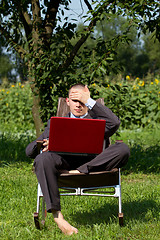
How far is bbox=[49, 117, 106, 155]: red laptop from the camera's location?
296 centimetres

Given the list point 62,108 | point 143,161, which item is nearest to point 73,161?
point 62,108

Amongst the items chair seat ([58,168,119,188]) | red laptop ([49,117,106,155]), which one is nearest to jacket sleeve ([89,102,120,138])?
red laptop ([49,117,106,155])

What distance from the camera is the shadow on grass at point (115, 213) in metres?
3.37

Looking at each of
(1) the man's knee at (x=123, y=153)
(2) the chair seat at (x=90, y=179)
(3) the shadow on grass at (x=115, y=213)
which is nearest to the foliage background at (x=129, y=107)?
(3) the shadow on grass at (x=115, y=213)

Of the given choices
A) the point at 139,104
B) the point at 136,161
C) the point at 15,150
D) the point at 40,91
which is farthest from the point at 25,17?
the point at 139,104

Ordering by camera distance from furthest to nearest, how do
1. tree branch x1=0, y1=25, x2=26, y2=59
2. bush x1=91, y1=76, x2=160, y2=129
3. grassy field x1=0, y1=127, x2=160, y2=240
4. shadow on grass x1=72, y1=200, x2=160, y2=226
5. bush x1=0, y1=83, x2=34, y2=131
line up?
1. bush x1=0, y1=83, x2=34, y2=131
2. bush x1=91, y1=76, x2=160, y2=129
3. tree branch x1=0, y1=25, x2=26, y2=59
4. shadow on grass x1=72, y1=200, x2=160, y2=226
5. grassy field x1=0, y1=127, x2=160, y2=240

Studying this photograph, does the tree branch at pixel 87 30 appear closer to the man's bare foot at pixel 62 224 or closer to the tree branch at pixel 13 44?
the tree branch at pixel 13 44

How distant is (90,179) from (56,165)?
0.29 meters

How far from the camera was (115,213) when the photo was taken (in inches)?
141

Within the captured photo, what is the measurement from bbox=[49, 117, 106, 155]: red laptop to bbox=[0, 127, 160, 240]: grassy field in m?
0.64

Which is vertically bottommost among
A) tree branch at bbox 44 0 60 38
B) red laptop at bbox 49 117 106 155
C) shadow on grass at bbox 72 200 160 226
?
shadow on grass at bbox 72 200 160 226

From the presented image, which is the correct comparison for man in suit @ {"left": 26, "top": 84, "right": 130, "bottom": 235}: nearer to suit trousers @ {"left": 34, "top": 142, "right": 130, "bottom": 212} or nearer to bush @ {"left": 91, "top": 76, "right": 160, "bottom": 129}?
suit trousers @ {"left": 34, "top": 142, "right": 130, "bottom": 212}

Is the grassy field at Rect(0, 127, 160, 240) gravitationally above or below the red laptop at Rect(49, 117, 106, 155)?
below

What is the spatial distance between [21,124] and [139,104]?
3.08 meters
